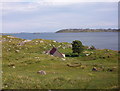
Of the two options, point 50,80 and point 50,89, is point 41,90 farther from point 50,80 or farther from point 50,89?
point 50,80

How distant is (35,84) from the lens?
22125 mm

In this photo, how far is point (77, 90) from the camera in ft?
64.6

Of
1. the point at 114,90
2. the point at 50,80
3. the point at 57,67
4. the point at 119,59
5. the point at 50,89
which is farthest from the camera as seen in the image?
the point at 119,59

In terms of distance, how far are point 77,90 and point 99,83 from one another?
135 inches

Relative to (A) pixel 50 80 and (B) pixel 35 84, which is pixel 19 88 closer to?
(B) pixel 35 84

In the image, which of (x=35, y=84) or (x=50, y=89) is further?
(x=35, y=84)

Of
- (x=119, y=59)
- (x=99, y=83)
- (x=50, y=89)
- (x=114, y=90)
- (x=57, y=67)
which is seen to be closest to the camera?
(x=114, y=90)

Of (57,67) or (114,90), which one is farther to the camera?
(57,67)

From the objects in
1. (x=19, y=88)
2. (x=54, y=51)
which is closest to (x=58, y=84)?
(x=19, y=88)

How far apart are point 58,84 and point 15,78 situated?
6.10 meters

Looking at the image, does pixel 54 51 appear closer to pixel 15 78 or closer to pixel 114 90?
pixel 15 78

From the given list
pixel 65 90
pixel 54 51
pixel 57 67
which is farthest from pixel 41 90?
pixel 54 51

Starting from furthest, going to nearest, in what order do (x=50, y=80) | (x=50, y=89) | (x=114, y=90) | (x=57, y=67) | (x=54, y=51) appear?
(x=54, y=51) → (x=57, y=67) → (x=50, y=80) → (x=50, y=89) → (x=114, y=90)

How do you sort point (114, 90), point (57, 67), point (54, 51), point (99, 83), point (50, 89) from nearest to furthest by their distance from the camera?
point (114, 90) → point (50, 89) → point (99, 83) → point (57, 67) → point (54, 51)
